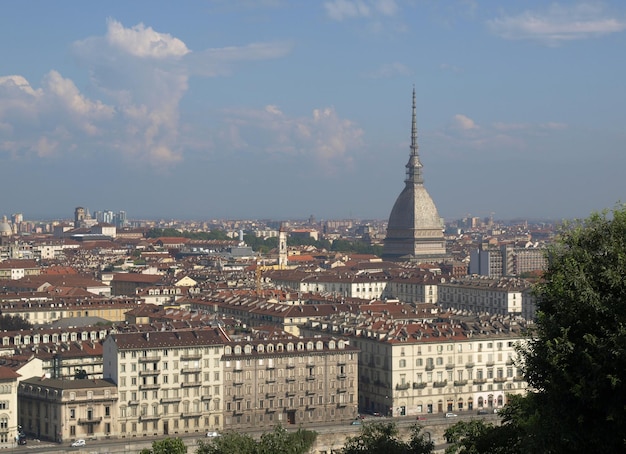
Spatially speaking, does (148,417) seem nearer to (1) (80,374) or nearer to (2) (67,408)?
(1) (80,374)

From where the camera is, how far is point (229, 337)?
5672cm

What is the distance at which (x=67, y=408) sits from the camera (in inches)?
1911

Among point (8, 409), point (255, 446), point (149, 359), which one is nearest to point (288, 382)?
point (149, 359)

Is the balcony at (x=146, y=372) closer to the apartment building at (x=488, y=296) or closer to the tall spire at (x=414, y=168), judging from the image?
the apartment building at (x=488, y=296)

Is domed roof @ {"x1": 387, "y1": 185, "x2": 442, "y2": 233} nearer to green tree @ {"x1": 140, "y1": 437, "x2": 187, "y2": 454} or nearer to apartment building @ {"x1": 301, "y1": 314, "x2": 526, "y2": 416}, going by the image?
apartment building @ {"x1": 301, "y1": 314, "x2": 526, "y2": 416}

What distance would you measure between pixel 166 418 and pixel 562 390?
31025mm

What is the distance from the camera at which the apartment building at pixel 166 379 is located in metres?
51.0

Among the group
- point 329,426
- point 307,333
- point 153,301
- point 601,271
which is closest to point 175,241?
point 153,301

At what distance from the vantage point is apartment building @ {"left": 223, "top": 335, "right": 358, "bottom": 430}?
53406 millimetres

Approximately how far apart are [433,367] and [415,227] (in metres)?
99.9

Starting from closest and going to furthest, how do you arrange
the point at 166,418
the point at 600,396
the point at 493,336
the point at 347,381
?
the point at 600,396 < the point at 166,418 < the point at 347,381 < the point at 493,336

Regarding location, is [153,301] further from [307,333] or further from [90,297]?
[307,333]

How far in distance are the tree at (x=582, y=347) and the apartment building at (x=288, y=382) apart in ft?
97.6

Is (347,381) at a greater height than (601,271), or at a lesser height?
lesser
